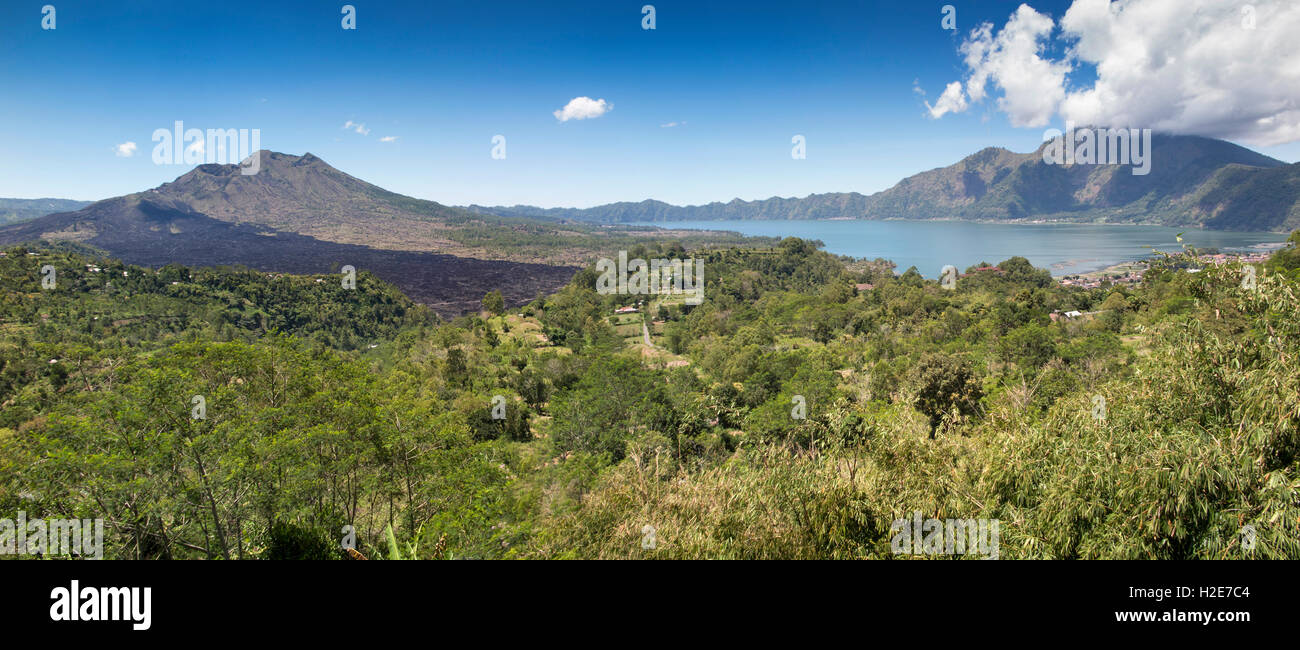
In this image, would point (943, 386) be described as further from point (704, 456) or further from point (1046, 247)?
point (1046, 247)

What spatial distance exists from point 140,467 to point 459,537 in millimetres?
5921

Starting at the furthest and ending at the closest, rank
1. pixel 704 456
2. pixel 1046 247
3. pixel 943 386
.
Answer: pixel 1046 247
pixel 704 456
pixel 943 386

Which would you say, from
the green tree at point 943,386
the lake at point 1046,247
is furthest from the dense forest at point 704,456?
the lake at point 1046,247

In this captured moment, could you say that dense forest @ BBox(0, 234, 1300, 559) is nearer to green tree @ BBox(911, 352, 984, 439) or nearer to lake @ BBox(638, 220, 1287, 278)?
green tree @ BBox(911, 352, 984, 439)

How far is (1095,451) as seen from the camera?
7.11m

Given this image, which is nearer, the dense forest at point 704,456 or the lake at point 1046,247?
the dense forest at point 704,456

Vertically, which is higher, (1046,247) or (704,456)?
(1046,247)

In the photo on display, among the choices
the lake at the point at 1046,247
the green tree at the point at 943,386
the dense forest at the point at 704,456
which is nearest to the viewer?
the dense forest at the point at 704,456

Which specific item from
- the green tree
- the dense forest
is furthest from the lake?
the dense forest

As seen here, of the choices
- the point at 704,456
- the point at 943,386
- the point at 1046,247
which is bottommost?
the point at 704,456

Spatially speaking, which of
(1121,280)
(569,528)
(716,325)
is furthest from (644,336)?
(1121,280)

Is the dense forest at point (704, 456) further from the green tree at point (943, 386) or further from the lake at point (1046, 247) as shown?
the lake at point (1046, 247)

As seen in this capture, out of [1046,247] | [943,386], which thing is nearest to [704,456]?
[943,386]
